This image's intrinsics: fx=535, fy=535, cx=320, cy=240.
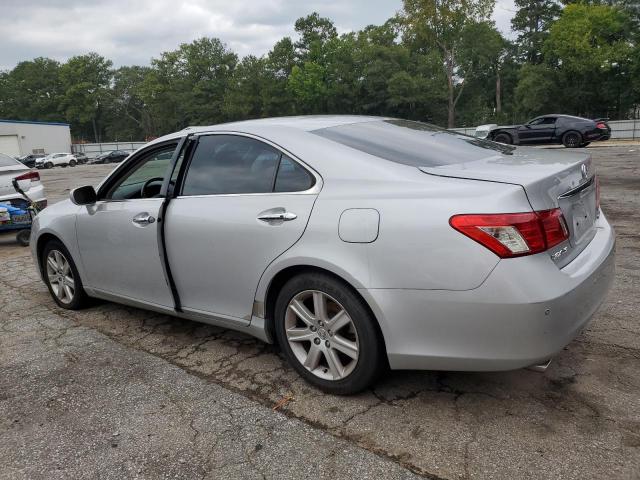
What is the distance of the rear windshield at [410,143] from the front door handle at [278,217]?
51 cm

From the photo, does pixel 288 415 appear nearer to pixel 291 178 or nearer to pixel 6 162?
pixel 291 178

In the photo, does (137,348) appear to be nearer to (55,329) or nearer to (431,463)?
(55,329)

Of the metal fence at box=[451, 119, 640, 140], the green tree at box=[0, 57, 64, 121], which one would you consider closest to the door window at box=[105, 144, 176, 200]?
the metal fence at box=[451, 119, 640, 140]

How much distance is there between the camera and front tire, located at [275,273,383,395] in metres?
2.65

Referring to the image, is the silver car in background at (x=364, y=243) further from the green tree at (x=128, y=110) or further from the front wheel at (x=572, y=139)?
the green tree at (x=128, y=110)

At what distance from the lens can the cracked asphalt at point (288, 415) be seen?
2.32 m

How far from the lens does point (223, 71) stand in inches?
3022

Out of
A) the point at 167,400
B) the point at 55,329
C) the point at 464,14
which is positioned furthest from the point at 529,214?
the point at 464,14

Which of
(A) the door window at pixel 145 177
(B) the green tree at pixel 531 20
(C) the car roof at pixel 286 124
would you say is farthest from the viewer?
(B) the green tree at pixel 531 20

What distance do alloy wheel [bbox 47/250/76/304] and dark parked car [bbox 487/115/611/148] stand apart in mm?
20420

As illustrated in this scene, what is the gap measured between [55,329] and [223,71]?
77.6 m

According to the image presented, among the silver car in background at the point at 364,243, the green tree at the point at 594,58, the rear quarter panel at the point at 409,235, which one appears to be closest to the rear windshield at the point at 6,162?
the silver car in background at the point at 364,243

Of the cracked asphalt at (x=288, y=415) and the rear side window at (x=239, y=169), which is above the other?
the rear side window at (x=239, y=169)

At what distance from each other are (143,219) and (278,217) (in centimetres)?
118
